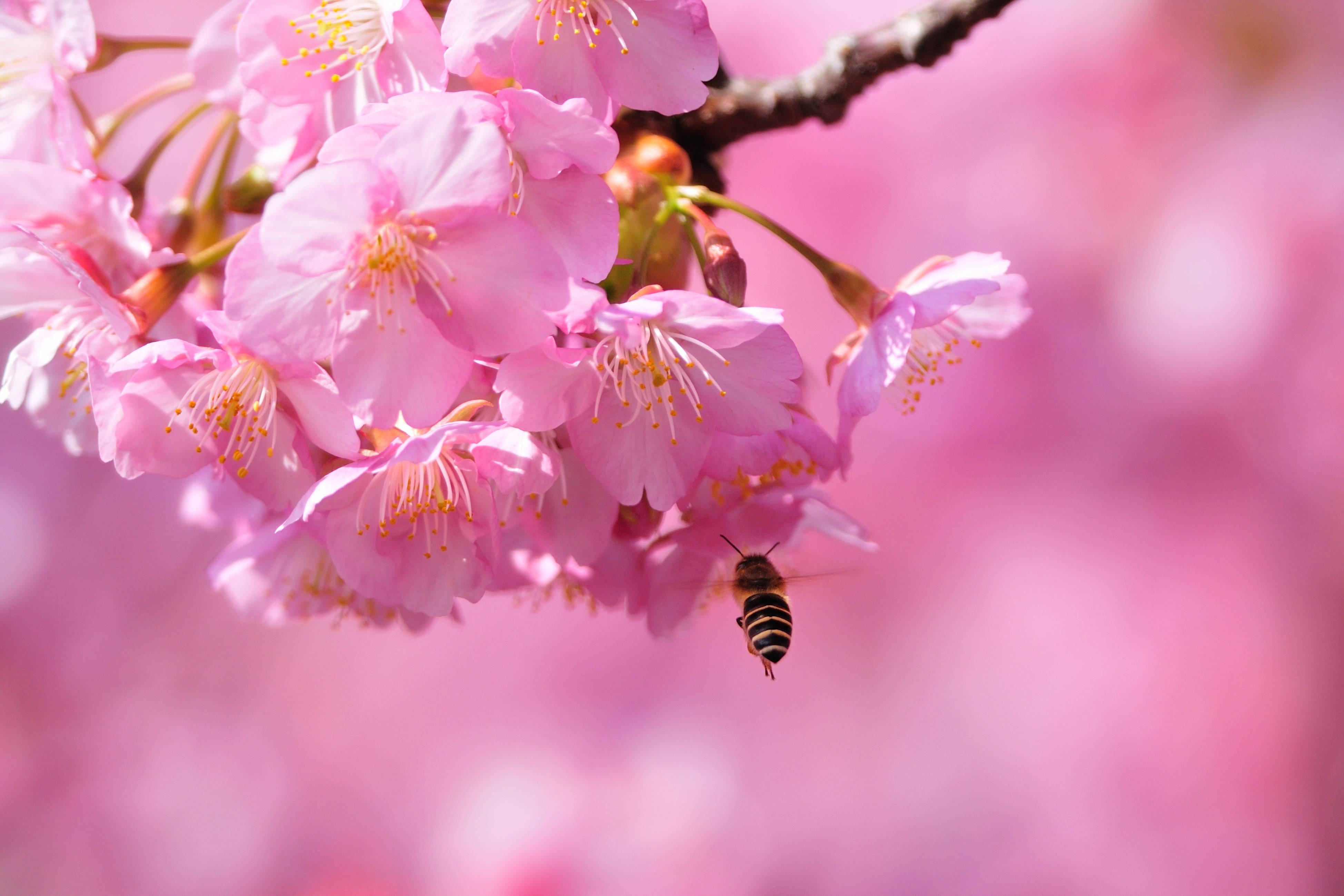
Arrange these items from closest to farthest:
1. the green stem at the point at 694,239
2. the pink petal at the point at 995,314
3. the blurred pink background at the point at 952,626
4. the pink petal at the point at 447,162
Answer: the pink petal at the point at 447,162, the green stem at the point at 694,239, the pink petal at the point at 995,314, the blurred pink background at the point at 952,626

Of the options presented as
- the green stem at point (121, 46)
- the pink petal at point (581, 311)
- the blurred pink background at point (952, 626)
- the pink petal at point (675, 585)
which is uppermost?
the green stem at point (121, 46)

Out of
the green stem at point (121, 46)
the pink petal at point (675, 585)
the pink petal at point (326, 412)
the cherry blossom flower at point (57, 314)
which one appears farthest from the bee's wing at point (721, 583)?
the green stem at point (121, 46)

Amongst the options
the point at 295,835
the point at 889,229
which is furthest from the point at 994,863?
the point at 295,835

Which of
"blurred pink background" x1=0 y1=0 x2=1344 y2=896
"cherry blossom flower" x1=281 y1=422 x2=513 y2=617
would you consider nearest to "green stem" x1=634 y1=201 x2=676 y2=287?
"cherry blossom flower" x1=281 y1=422 x2=513 y2=617

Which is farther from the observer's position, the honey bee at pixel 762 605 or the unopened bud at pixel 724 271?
the honey bee at pixel 762 605

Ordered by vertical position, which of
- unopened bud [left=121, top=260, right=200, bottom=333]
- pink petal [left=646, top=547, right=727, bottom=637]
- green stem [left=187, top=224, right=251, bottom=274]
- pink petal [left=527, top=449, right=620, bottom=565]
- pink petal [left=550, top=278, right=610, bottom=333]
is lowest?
pink petal [left=646, top=547, right=727, bottom=637]

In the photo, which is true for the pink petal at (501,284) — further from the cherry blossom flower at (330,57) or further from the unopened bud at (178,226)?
the unopened bud at (178,226)

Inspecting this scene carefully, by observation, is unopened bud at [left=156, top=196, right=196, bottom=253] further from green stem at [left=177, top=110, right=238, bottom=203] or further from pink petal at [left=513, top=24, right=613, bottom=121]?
pink petal at [left=513, top=24, right=613, bottom=121]
